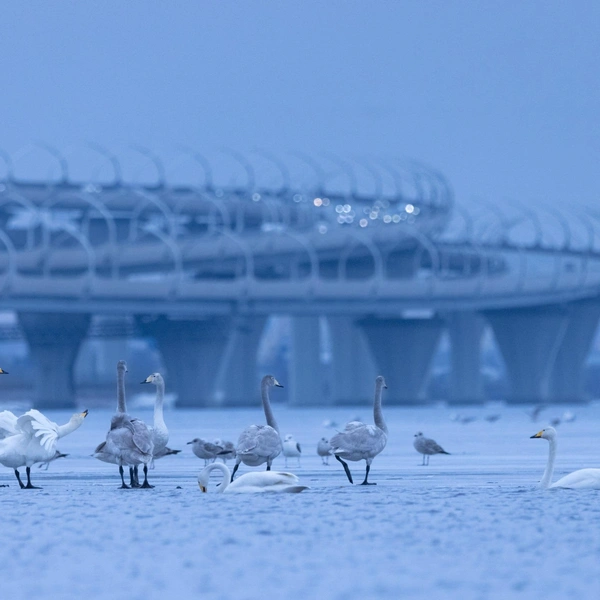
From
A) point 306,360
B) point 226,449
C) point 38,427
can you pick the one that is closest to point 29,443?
point 38,427

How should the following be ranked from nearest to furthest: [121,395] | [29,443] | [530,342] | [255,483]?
[255,483]
[29,443]
[121,395]
[530,342]

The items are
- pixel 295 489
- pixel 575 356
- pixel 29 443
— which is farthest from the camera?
pixel 575 356

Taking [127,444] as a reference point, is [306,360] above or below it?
below

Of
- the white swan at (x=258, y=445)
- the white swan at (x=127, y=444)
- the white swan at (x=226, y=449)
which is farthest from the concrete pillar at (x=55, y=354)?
the white swan at (x=127, y=444)

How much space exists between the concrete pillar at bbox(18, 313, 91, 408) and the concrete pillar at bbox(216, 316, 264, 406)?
1392 cm

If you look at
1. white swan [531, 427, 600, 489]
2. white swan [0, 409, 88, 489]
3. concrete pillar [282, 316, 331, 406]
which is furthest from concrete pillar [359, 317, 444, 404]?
white swan [0, 409, 88, 489]

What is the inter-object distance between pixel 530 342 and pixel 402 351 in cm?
1465

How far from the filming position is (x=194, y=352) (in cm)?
11100

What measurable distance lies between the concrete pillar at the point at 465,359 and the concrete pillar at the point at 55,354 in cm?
3672

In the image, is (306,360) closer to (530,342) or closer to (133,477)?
(530,342)

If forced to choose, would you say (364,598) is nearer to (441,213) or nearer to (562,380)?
(562,380)

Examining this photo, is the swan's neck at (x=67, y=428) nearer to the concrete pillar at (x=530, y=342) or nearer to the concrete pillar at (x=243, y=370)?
the concrete pillar at (x=243, y=370)

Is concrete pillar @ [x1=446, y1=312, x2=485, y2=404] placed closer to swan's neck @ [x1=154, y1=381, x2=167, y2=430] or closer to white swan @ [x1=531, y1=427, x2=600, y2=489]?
swan's neck @ [x1=154, y1=381, x2=167, y2=430]

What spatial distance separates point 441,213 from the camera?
147 m
